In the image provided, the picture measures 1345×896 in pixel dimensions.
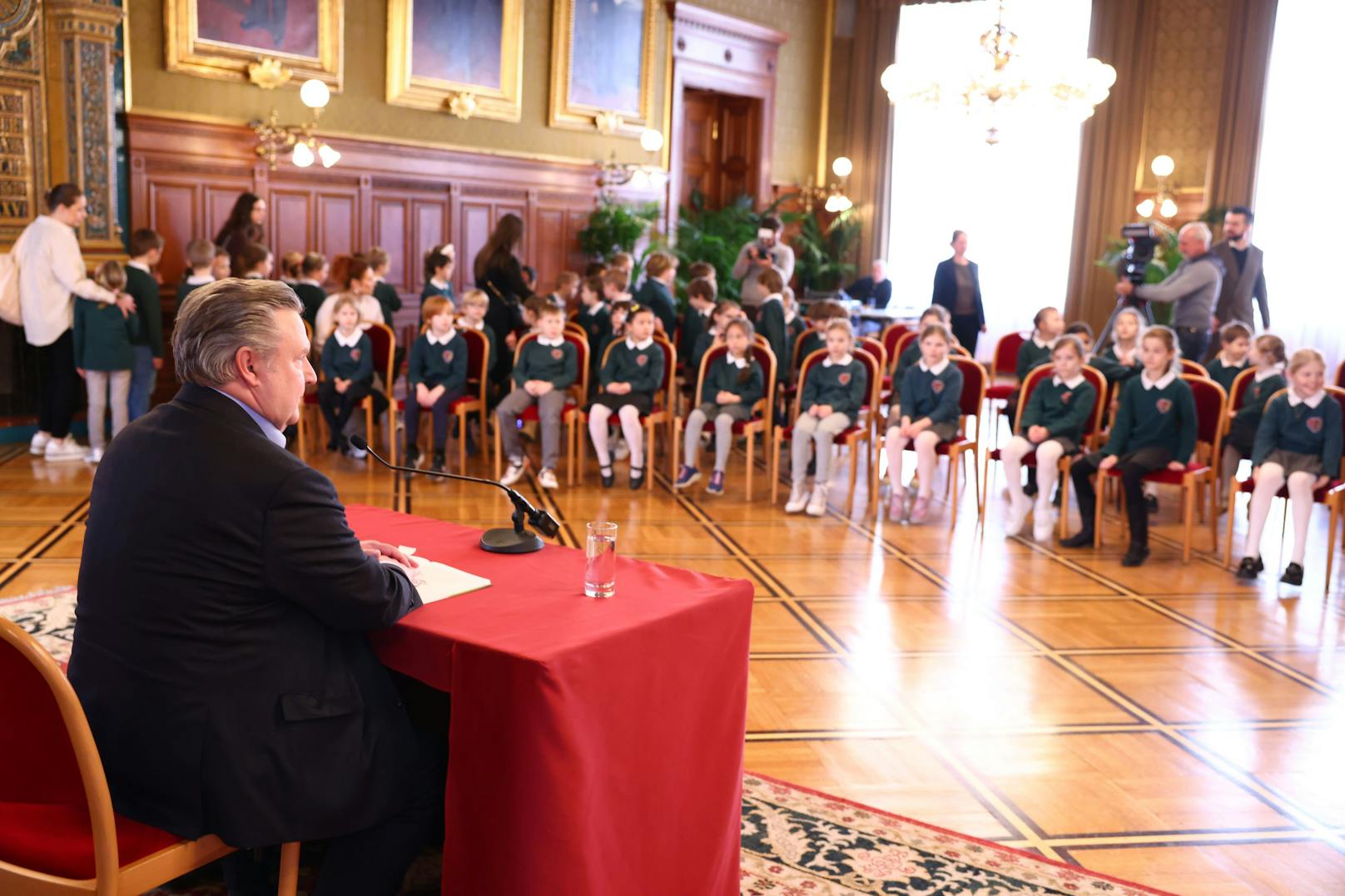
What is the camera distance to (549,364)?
7172mm

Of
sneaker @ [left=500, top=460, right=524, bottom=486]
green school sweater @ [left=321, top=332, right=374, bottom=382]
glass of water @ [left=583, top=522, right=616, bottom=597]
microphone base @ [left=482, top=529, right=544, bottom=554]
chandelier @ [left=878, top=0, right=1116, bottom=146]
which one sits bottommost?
sneaker @ [left=500, top=460, right=524, bottom=486]

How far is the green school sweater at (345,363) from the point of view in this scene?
7.27 m

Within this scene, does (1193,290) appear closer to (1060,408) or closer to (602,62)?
(1060,408)

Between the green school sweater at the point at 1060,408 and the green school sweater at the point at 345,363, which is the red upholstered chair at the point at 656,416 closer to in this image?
the green school sweater at the point at 345,363

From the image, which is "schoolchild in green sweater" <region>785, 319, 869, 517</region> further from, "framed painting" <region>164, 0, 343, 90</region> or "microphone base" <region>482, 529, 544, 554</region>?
"framed painting" <region>164, 0, 343, 90</region>

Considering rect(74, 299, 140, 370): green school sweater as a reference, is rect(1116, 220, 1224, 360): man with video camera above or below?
above

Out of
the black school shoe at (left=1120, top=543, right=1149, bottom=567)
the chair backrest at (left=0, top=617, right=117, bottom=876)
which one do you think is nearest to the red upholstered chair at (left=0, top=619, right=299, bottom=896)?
the chair backrest at (left=0, top=617, right=117, bottom=876)

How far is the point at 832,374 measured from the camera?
6719 millimetres

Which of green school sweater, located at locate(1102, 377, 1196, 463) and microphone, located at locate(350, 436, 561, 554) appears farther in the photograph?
green school sweater, located at locate(1102, 377, 1196, 463)

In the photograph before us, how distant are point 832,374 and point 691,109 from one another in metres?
7.31

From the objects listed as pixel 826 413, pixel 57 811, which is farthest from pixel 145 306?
pixel 57 811

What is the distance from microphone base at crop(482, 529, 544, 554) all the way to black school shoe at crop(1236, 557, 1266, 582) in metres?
4.13

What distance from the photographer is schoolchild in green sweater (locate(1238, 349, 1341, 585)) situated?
5441mm

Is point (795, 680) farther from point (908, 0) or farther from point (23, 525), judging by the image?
point (908, 0)
